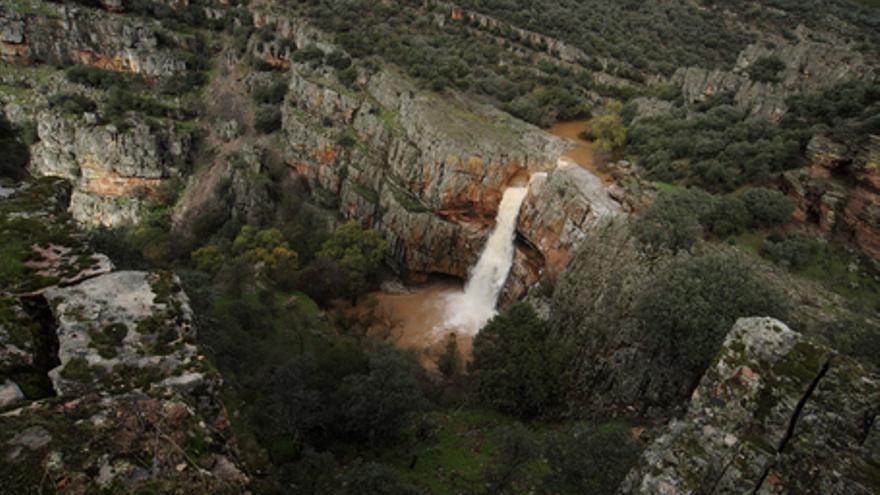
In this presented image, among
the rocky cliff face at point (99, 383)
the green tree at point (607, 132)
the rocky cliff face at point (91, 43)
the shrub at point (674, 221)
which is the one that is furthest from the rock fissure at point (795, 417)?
the rocky cliff face at point (91, 43)

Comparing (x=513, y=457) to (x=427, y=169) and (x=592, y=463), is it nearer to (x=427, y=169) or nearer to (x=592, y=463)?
(x=592, y=463)

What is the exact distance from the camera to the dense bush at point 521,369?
22344mm

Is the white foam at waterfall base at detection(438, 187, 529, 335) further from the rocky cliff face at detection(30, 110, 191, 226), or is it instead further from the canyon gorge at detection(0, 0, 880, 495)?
the rocky cliff face at detection(30, 110, 191, 226)

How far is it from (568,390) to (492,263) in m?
14.5

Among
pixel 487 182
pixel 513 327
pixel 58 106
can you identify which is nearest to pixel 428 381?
pixel 513 327

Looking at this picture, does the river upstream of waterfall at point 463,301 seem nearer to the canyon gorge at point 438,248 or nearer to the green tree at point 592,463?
the canyon gorge at point 438,248

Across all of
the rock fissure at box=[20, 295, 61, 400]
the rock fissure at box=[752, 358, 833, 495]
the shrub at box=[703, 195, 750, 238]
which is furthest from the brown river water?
the rock fissure at box=[752, 358, 833, 495]

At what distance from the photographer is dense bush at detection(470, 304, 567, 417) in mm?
22344

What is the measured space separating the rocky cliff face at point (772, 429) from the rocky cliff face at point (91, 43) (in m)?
62.3

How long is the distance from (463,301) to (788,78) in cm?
2877

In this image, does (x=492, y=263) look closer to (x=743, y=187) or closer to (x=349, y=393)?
(x=743, y=187)

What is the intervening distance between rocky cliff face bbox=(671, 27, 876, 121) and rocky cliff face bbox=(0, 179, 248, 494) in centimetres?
3608

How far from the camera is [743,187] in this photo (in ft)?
91.5

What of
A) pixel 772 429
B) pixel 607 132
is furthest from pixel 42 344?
pixel 607 132
